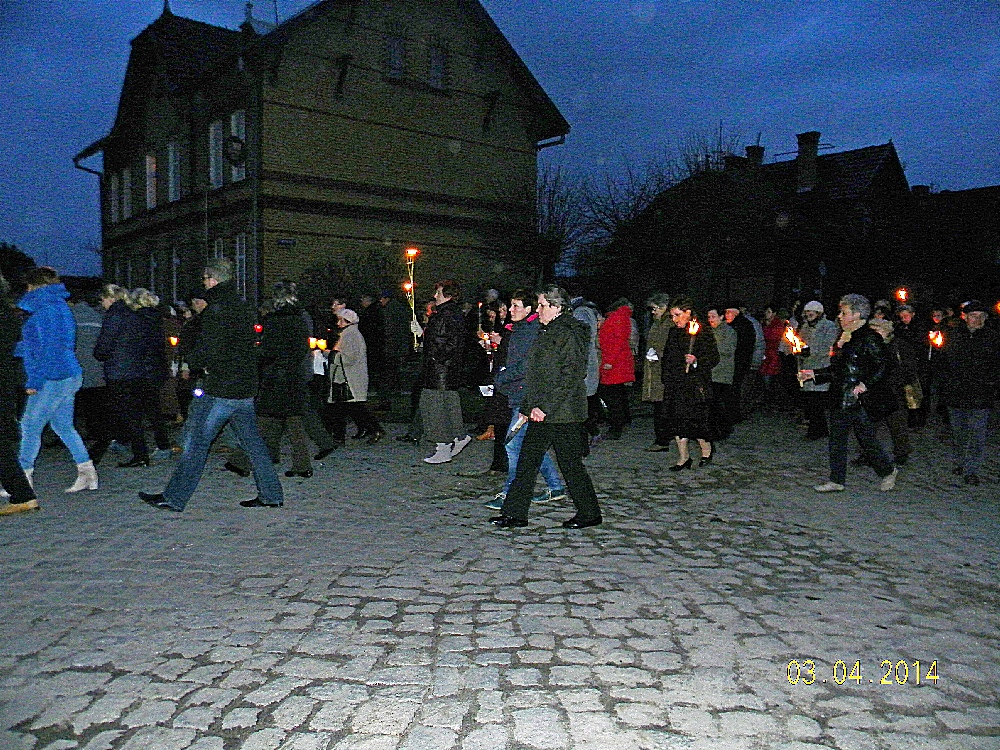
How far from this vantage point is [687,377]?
9.73 metres

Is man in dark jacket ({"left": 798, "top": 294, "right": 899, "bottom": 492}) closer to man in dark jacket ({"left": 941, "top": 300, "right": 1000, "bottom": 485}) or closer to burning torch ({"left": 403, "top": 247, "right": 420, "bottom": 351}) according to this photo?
man in dark jacket ({"left": 941, "top": 300, "right": 1000, "bottom": 485})

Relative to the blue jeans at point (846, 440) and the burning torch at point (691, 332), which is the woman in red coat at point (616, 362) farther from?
the blue jeans at point (846, 440)

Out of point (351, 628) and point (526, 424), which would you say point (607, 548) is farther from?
point (351, 628)

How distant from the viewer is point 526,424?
7.93 m

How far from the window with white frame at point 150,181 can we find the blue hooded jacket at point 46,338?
81.2ft

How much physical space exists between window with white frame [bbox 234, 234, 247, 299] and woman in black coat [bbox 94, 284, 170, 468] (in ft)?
49.3

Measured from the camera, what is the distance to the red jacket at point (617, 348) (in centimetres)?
1187

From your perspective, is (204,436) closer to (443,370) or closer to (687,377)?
(443,370)

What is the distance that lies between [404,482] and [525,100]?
74.3 feet

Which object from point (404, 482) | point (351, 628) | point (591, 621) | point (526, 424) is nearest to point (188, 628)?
point (351, 628)

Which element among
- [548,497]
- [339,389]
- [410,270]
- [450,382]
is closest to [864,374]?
[548,497]

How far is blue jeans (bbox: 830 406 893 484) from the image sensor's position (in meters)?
8.47

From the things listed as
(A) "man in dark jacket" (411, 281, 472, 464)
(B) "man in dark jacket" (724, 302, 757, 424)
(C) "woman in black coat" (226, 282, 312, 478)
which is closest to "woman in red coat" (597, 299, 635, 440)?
(B) "man in dark jacket" (724, 302, 757, 424)
